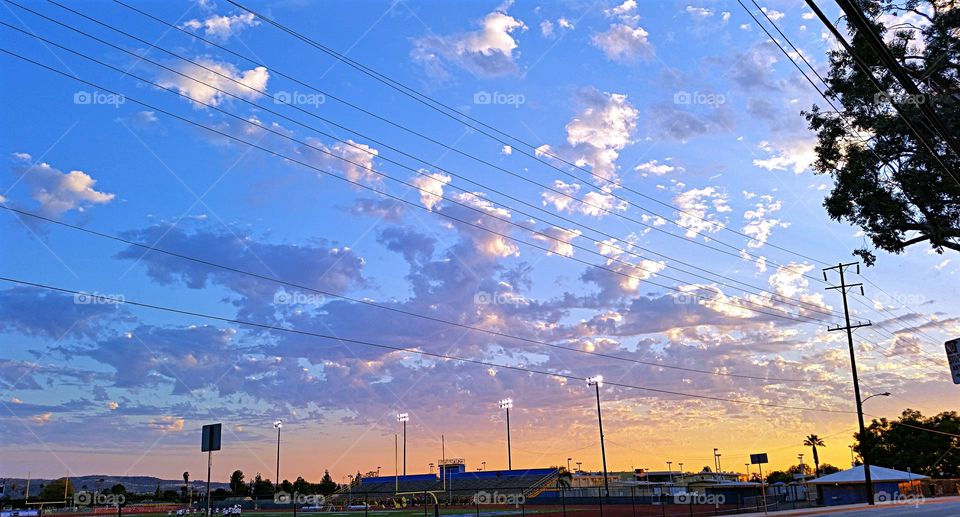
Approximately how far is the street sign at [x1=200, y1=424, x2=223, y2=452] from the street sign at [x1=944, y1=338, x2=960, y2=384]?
19.6m

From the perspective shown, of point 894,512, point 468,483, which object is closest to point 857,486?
point 894,512

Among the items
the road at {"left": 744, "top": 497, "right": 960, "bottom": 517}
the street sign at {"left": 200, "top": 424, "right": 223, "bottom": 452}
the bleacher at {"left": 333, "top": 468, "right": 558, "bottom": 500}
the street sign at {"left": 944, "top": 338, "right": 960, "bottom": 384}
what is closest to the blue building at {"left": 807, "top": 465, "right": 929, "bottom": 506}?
the road at {"left": 744, "top": 497, "right": 960, "bottom": 517}

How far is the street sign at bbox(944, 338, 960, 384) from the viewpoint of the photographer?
15.4m

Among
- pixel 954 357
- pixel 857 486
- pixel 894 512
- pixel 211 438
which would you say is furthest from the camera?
pixel 857 486

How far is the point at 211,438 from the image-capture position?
72.7 ft

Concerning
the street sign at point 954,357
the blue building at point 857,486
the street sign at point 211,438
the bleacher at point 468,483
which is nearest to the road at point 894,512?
Answer: the blue building at point 857,486

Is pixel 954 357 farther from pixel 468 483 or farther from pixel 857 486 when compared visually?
pixel 468 483

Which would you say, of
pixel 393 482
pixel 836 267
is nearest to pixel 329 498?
pixel 393 482

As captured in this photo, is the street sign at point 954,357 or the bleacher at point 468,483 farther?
the bleacher at point 468,483

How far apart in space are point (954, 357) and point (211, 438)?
20.3 m

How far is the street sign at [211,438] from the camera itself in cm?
2198

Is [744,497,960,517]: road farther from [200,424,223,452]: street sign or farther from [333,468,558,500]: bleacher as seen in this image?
[333,468,558,500]: bleacher

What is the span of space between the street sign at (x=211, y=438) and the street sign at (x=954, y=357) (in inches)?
772

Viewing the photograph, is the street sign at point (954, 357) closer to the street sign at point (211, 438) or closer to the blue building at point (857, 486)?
the street sign at point (211, 438)
